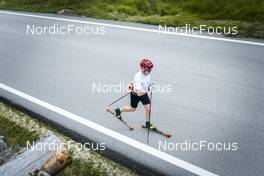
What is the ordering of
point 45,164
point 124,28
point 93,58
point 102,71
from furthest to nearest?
point 124,28, point 93,58, point 102,71, point 45,164

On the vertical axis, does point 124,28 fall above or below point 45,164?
above

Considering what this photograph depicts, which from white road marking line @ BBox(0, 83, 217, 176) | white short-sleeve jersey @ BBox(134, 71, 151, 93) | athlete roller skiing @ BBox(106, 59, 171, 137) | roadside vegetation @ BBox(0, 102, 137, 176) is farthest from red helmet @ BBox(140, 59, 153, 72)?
roadside vegetation @ BBox(0, 102, 137, 176)

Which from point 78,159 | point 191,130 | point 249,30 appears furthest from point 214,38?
point 78,159

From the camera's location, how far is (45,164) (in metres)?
5.89

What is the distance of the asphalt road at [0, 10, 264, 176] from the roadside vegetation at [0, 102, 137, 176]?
349 mm

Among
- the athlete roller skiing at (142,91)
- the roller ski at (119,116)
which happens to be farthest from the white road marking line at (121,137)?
the athlete roller skiing at (142,91)

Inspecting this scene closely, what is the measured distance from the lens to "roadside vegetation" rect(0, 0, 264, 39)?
1141 cm

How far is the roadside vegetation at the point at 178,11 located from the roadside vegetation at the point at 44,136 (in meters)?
6.37

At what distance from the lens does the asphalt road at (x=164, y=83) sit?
6359mm

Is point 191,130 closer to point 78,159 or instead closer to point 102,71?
point 78,159

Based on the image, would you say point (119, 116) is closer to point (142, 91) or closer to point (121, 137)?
point (121, 137)

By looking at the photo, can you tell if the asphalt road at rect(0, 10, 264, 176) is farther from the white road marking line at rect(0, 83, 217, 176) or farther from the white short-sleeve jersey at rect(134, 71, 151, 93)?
the white short-sleeve jersey at rect(134, 71, 151, 93)

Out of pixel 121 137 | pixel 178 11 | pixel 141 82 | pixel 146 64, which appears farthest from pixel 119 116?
pixel 178 11

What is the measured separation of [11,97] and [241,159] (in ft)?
19.1
